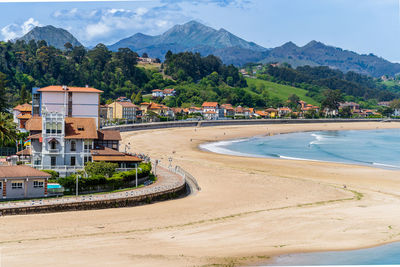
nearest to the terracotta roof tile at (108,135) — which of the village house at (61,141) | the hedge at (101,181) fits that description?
the village house at (61,141)

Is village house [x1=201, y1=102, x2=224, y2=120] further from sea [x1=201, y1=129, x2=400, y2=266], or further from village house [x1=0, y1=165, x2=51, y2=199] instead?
village house [x1=0, y1=165, x2=51, y2=199]

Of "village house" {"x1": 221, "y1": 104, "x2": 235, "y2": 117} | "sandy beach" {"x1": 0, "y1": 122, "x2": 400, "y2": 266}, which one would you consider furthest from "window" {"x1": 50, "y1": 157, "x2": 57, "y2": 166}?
"village house" {"x1": 221, "y1": 104, "x2": 235, "y2": 117}

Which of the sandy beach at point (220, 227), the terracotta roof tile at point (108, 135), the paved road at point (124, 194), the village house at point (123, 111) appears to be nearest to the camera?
the sandy beach at point (220, 227)

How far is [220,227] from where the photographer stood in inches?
1046

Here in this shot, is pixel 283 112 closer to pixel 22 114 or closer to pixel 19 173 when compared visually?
pixel 22 114

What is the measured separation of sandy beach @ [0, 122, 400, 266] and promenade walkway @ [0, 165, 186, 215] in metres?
0.93

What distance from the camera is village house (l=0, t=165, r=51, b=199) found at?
2947 cm

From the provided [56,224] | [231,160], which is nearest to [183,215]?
[56,224]

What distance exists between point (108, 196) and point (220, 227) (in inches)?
325

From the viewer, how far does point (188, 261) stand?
20766 millimetres

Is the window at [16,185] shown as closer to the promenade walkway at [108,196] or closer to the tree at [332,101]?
the promenade walkway at [108,196]

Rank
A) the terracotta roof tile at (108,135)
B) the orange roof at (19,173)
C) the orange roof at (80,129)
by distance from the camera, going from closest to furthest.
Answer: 1. the orange roof at (19,173)
2. the orange roof at (80,129)
3. the terracotta roof tile at (108,135)

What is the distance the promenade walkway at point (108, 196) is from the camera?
92.0 ft

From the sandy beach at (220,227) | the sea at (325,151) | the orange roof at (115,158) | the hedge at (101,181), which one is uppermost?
the orange roof at (115,158)
